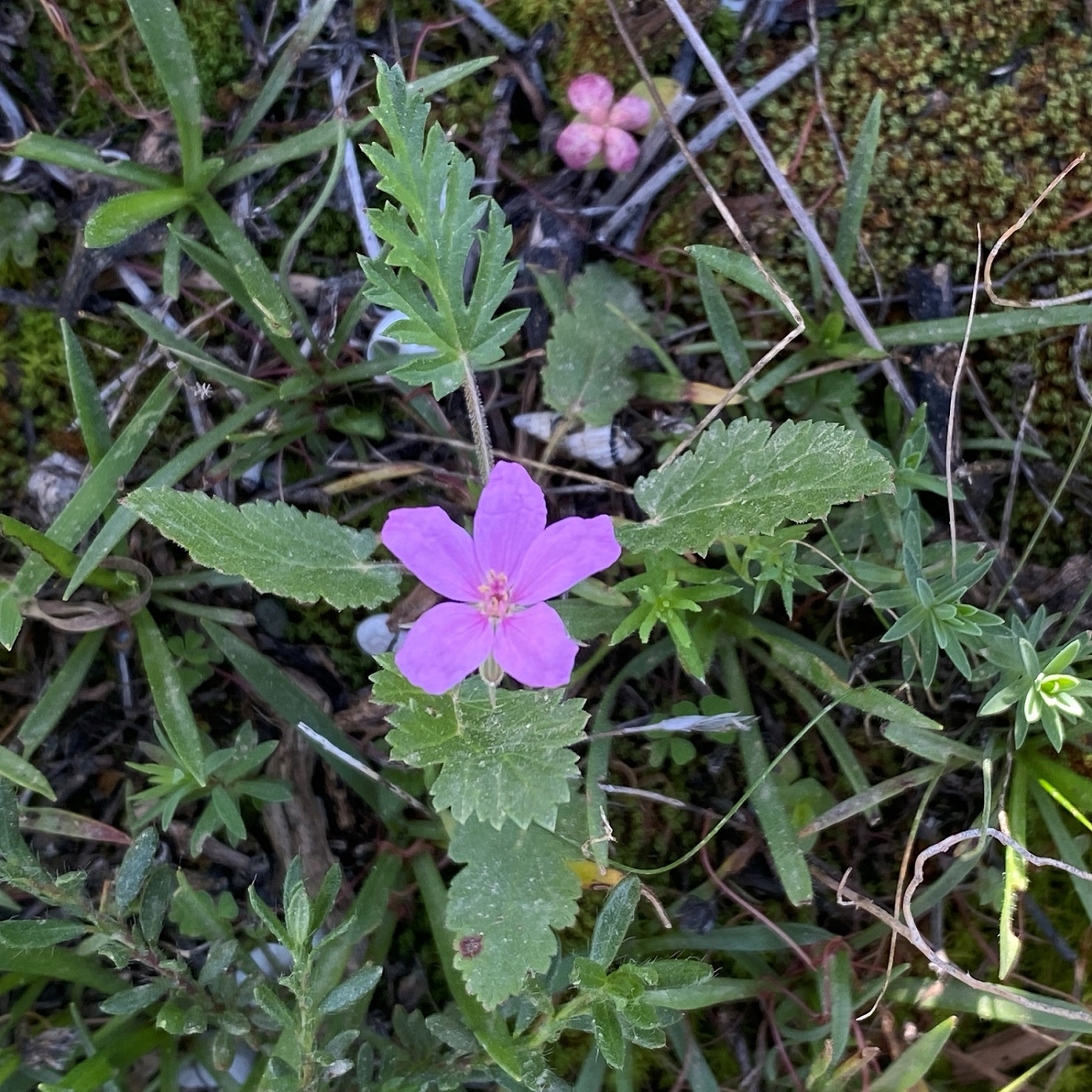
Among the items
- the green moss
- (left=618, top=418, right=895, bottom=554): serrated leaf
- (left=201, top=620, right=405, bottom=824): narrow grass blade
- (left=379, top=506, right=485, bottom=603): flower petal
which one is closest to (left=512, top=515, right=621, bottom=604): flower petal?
(left=379, top=506, right=485, bottom=603): flower petal

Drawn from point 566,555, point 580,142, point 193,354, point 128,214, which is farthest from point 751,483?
point 128,214

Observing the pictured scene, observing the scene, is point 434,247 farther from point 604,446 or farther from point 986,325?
point 986,325

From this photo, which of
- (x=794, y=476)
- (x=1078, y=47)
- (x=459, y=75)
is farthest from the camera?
(x=1078, y=47)

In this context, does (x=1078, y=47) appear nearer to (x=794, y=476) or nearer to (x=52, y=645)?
(x=794, y=476)

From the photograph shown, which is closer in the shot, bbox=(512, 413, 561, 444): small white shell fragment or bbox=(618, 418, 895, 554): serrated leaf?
bbox=(618, 418, 895, 554): serrated leaf

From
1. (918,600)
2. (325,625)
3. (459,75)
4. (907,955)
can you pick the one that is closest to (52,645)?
(325,625)

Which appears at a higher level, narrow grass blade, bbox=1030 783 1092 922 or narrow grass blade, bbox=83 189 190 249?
narrow grass blade, bbox=83 189 190 249

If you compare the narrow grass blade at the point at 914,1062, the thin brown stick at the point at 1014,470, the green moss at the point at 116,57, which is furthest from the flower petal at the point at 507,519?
the green moss at the point at 116,57

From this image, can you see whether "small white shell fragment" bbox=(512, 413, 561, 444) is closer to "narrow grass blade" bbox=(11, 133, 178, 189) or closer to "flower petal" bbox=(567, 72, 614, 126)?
"flower petal" bbox=(567, 72, 614, 126)
